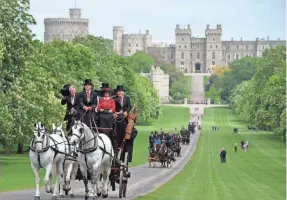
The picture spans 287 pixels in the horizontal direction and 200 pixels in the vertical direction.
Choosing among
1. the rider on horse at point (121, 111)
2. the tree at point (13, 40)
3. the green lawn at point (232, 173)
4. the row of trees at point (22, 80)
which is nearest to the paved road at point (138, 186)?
the green lawn at point (232, 173)

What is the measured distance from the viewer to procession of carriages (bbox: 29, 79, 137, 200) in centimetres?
2366

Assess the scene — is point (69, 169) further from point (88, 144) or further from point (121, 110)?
point (121, 110)

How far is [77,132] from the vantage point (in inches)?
906

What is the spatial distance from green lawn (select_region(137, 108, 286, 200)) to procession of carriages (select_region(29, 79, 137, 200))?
1.47 m

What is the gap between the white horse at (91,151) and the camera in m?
23.1

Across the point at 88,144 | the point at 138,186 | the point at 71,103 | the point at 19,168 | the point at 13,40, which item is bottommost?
the point at 19,168

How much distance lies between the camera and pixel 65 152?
2455 centimetres

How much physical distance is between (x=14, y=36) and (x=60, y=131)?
84.7 feet

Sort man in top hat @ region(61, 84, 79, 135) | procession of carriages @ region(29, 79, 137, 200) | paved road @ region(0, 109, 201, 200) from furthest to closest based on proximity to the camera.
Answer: paved road @ region(0, 109, 201, 200) → man in top hat @ region(61, 84, 79, 135) → procession of carriages @ region(29, 79, 137, 200)

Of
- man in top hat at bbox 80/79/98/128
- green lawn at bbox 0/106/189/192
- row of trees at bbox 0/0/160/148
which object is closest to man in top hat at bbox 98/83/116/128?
man in top hat at bbox 80/79/98/128

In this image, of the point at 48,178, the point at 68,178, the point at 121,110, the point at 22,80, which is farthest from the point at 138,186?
the point at 22,80

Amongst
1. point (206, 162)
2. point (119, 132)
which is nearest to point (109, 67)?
point (206, 162)

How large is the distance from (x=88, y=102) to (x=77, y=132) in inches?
80.7

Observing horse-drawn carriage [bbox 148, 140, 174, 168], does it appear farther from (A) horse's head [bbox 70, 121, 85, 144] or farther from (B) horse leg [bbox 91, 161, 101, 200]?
(A) horse's head [bbox 70, 121, 85, 144]
